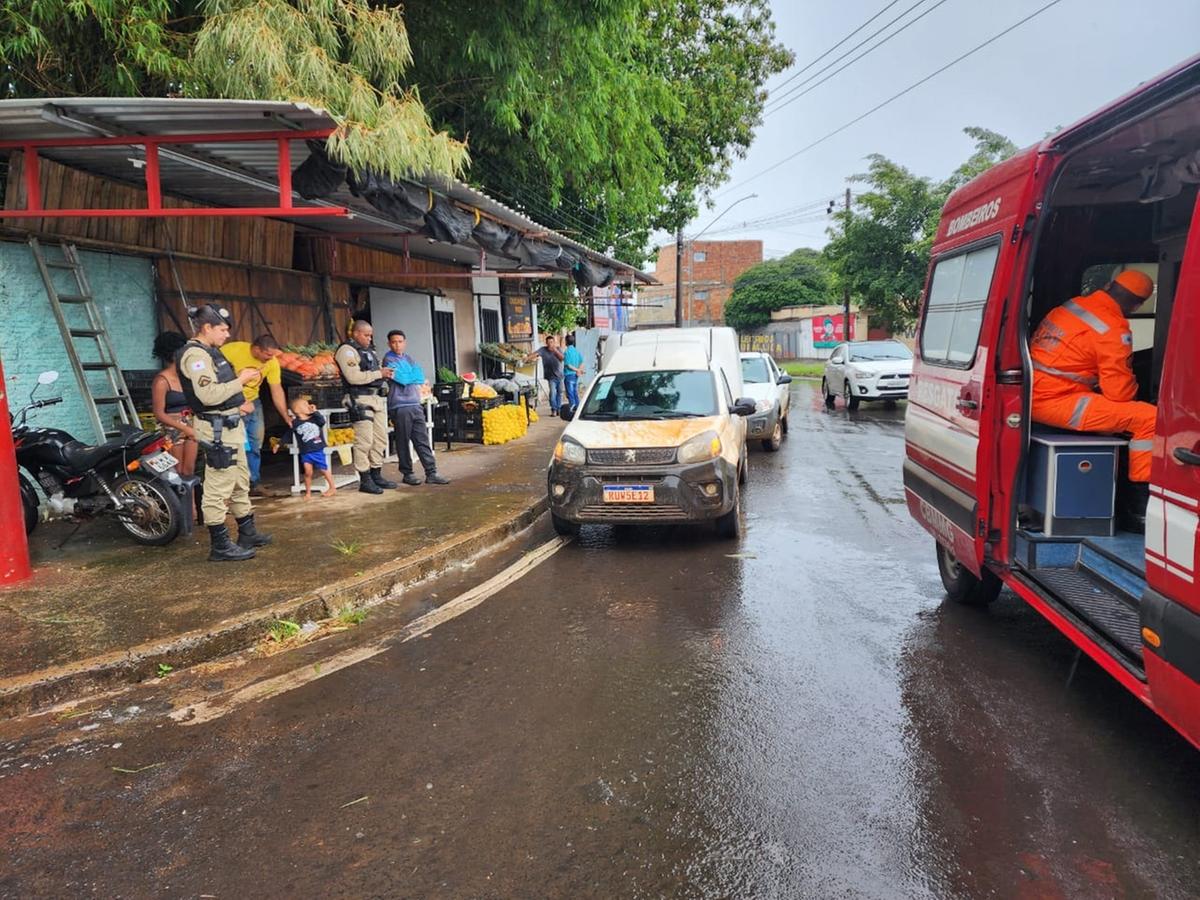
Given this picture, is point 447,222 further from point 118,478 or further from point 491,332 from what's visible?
point 491,332

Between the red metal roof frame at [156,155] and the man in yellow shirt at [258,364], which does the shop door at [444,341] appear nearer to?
the man in yellow shirt at [258,364]

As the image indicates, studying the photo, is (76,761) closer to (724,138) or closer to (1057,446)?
(1057,446)

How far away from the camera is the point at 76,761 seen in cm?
355

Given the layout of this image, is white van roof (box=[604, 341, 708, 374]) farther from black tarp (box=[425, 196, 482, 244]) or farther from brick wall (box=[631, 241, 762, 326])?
brick wall (box=[631, 241, 762, 326])

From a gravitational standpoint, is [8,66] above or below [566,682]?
above

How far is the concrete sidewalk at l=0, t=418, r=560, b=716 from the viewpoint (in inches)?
173

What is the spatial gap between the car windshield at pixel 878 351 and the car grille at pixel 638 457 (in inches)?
540

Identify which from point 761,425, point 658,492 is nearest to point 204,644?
point 658,492

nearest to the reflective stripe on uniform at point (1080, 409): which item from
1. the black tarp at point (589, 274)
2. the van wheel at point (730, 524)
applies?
the van wheel at point (730, 524)

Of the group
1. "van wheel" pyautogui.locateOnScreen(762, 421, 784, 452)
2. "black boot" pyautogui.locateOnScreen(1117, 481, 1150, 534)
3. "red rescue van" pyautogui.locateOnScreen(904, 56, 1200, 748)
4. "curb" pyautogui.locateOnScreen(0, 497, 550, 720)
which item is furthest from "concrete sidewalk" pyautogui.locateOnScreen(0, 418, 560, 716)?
"van wheel" pyautogui.locateOnScreen(762, 421, 784, 452)

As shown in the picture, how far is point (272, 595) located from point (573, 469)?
259 cm

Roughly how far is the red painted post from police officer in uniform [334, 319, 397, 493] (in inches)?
129

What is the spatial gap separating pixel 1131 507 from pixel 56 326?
853cm

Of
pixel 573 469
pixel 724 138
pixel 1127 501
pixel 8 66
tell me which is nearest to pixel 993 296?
pixel 1127 501
